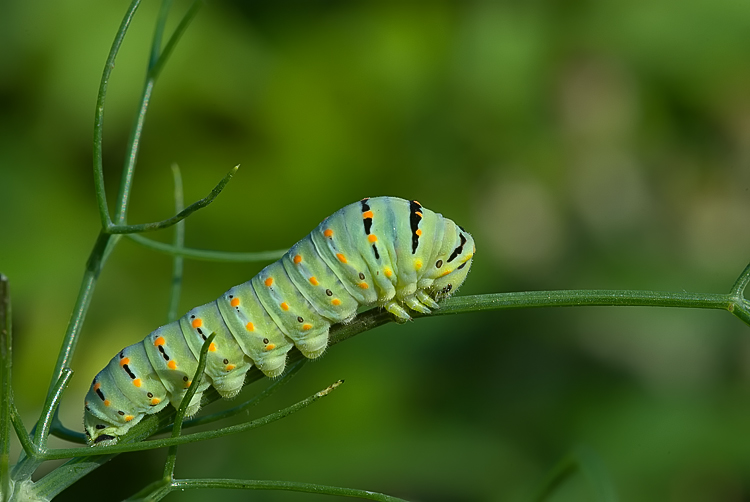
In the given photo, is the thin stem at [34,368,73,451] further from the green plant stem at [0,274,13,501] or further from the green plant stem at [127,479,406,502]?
the green plant stem at [127,479,406,502]

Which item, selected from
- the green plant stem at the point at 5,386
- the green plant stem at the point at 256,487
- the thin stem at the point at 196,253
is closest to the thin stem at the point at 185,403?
the green plant stem at the point at 256,487

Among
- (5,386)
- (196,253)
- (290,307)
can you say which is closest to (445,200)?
(196,253)

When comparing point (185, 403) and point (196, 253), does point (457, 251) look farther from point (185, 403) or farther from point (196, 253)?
point (185, 403)

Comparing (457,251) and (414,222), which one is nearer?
(414,222)

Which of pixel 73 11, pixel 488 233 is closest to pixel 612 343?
pixel 488 233

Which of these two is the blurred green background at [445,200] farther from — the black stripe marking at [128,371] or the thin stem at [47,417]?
the thin stem at [47,417]
